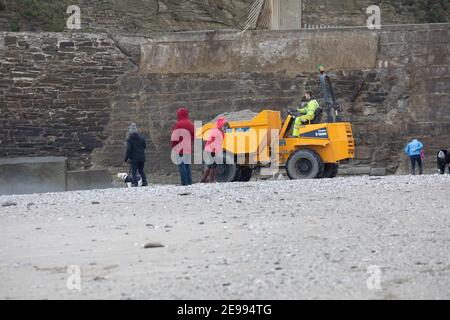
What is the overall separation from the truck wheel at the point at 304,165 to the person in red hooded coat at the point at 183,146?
2097mm

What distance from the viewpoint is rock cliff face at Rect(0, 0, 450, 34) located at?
103ft

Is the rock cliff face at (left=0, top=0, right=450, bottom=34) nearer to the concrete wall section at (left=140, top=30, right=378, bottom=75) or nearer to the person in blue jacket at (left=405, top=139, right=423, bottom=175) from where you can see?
the concrete wall section at (left=140, top=30, right=378, bottom=75)

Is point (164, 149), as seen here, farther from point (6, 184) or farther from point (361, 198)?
point (361, 198)

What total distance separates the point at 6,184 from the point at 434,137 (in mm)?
9858

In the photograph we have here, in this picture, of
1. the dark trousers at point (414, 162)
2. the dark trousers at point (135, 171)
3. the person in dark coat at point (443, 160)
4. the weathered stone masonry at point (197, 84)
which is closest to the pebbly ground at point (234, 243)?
the dark trousers at point (135, 171)

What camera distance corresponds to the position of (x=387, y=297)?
813 cm

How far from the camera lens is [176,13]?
34.6 metres

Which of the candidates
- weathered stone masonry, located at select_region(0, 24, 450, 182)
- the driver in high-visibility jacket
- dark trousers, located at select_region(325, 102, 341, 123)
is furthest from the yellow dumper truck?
Result: weathered stone masonry, located at select_region(0, 24, 450, 182)

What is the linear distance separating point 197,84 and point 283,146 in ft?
17.0

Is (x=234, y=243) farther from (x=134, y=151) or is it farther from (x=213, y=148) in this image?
(x=134, y=151)

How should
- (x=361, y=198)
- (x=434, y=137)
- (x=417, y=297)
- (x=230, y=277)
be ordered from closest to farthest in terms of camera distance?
(x=417, y=297) → (x=230, y=277) → (x=361, y=198) → (x=434, y=137)

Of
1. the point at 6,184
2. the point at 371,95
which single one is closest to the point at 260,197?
the point at 6,184

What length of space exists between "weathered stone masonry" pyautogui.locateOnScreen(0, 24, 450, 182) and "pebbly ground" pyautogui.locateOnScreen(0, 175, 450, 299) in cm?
831

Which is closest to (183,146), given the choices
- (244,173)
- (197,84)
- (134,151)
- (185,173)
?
(185,173)
